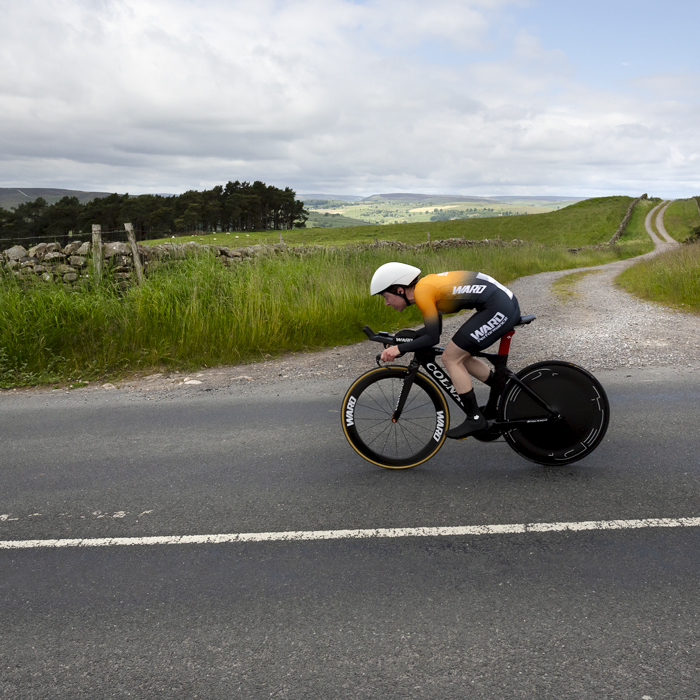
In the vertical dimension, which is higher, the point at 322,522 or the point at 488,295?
the point at 488,295

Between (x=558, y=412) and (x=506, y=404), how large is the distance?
44 centimetres

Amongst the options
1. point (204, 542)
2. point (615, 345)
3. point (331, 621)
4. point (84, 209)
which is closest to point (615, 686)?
point (331, 621)

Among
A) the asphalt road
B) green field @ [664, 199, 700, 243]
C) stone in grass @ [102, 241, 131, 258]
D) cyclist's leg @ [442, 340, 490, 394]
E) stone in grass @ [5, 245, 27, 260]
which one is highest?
green field @ [664, 199, 700, 243]

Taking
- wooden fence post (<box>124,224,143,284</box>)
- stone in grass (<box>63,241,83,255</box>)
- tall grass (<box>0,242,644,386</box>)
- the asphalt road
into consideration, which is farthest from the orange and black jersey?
stone in grass (<box>63,241,83,255</box>)

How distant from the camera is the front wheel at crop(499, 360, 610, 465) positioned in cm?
445

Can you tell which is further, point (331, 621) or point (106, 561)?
point (106, 561)

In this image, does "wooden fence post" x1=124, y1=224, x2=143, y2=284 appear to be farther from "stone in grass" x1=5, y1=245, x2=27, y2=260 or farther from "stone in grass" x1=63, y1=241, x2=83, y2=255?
"stone in grass" x1=5, y1=245, x2=27, y2=260

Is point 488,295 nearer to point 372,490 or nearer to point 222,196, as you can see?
point 372,490

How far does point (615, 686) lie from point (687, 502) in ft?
6.94

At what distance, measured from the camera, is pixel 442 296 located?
424 centimetres

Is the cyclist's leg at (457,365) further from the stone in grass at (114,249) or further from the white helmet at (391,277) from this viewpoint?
the stone in grass at (114,249)

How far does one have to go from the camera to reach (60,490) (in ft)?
15.1

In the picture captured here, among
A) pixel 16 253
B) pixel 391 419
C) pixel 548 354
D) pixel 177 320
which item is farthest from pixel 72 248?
pixel 548 354

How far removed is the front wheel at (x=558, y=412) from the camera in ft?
14.6
